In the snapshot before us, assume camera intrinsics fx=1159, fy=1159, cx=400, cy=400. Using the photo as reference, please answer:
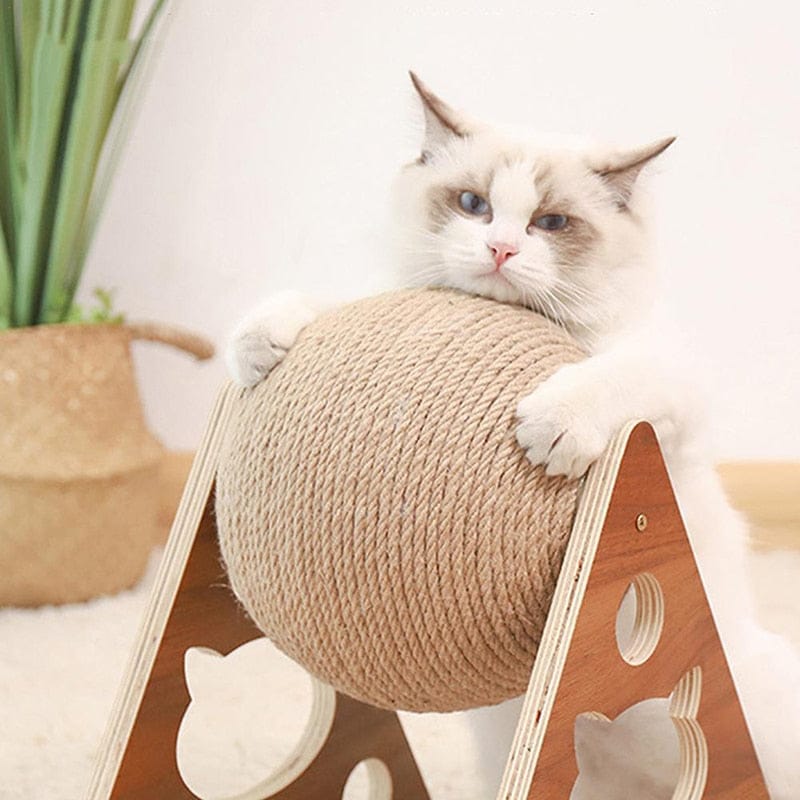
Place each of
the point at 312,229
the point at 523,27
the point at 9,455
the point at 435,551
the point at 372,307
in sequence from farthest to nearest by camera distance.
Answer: the point at 312,229, the point at 523,27, the point at 9,455, the point at 372,307, the point at 435,551

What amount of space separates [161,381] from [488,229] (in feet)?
4.81

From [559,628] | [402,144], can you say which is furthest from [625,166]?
[402,144]

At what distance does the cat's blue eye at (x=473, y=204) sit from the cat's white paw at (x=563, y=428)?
0.20 meters

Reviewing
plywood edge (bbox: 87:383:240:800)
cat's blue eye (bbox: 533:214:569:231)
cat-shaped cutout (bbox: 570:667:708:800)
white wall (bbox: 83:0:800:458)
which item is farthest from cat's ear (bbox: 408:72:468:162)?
white wall (bbox: 83:0:800:458)

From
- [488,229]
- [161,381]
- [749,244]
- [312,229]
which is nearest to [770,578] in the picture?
[749,244]

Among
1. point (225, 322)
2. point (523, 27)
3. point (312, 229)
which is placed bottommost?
point (225, 322)

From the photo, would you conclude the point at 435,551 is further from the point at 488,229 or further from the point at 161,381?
the point at 161,381

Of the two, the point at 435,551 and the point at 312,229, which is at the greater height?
the point at 435,551

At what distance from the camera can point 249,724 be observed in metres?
1.44

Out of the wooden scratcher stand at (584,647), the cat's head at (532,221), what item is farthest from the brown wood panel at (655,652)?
the cat's head at (532,221)

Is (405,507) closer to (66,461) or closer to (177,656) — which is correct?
(177,656)

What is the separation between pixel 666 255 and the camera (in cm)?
206

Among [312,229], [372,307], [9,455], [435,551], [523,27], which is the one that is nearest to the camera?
[435,551]

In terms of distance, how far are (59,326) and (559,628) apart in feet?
4.15
